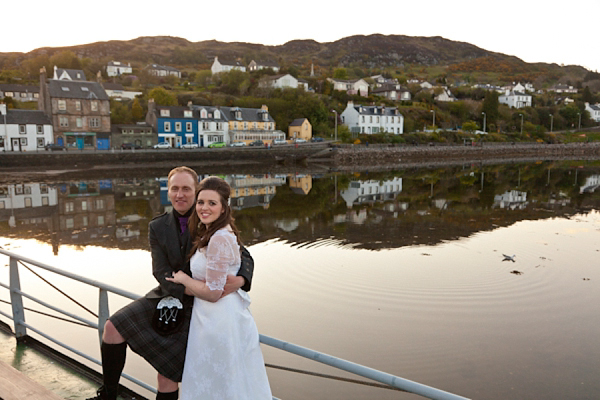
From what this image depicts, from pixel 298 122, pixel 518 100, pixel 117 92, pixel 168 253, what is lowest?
pixel 168 253

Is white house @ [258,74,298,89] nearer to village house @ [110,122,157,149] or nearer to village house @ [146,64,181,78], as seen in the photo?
village house @ [110,122,157,149]

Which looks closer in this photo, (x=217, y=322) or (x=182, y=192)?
(x=217, y=322)

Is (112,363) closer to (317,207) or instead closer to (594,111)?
(317,207)

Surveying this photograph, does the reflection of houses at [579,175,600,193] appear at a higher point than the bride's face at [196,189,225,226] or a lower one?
lower

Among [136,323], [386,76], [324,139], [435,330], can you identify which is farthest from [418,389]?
[386,76]

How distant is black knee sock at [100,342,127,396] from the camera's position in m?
3.23

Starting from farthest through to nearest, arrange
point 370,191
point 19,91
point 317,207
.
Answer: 1. point 19,91
2. point 370,191
3. point 317,207

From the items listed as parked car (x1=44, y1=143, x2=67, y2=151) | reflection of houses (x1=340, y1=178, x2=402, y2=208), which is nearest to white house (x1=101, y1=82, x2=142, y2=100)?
parked car (x1=44, y1=143, x2=67, y2=151)

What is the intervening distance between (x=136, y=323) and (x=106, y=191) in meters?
29.3

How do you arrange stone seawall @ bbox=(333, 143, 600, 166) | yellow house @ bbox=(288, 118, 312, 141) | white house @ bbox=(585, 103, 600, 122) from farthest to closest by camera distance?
1. white house @ bbox=(585, 103, 600, 122)
2. yellow house @ bbox=(288, 118, 312, 141)
3. stone seawall @ bbox=(333, 143, 600, 166)

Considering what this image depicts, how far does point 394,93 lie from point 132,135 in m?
67.0

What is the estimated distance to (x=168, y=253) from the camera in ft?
10.6

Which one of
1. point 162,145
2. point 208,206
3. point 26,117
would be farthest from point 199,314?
point 26,117

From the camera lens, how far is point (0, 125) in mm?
48938
